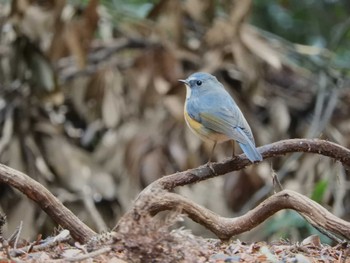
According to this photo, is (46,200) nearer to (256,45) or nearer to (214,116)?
(214,116)

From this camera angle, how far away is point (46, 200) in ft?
9.53

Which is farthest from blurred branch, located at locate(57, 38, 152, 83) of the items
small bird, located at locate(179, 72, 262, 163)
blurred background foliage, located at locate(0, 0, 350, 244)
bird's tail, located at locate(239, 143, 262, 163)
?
bird's tail, located at locate(239, 143, 262, 163)

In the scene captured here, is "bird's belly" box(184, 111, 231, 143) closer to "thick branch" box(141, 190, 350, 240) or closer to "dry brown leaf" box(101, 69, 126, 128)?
"thick branch" box(141, 190, 350, 240)

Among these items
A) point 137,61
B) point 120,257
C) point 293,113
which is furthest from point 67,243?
point 293,113

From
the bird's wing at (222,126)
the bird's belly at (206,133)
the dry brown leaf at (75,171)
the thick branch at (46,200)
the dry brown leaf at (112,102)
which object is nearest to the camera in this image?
the thick branch at (46,200)

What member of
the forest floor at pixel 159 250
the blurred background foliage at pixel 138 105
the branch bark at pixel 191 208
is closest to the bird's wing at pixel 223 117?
the forest floor at pixel 159 250

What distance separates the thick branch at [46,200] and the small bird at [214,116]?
95 cm

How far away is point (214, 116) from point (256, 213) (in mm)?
1193

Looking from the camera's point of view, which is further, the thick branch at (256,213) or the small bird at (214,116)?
the small bird at (214,116)

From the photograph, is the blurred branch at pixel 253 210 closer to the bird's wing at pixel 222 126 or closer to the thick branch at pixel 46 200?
the thick branch at pixel 46 200

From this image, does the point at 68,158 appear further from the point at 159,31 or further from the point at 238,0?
the point at 238,0

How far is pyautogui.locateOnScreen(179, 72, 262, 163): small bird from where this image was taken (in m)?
3.91

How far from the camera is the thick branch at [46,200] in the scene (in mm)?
2906

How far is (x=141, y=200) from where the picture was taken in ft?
8.15
